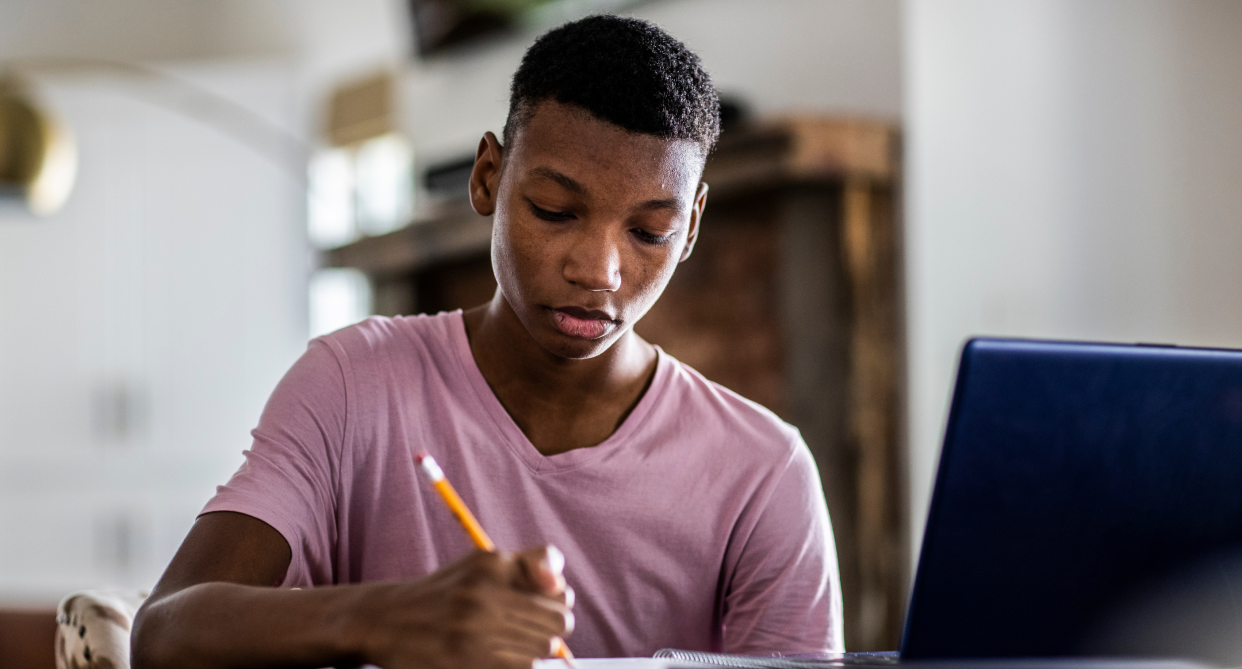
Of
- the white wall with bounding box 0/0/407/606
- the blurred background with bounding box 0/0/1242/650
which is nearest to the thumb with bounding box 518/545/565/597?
the blurred background with bounding box 0/0/1242/650

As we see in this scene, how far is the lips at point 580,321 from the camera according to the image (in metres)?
1.00

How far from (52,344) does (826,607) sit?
12.5ft

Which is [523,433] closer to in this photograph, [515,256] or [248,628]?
[515,256]

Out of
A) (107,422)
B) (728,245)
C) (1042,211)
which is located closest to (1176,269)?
(1042,211)

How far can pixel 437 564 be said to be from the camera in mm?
1096

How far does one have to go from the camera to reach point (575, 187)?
970 millimetres

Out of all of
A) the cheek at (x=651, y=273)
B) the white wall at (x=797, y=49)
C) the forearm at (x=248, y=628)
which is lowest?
the forearm at (x=248, y=628)

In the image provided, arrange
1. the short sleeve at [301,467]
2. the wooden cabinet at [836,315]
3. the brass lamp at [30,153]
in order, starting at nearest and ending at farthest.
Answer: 1. the short sleeve at [301,467]
2. the wooden cabinet at [836,315]
3. the brass lamp at [30,153]

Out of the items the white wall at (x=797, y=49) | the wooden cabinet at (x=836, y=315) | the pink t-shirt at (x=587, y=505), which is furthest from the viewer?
the white wall at (x=797, y=49)

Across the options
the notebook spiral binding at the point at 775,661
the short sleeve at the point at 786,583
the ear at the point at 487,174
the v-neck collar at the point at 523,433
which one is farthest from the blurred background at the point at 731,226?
the notebook spiral binding at the point at 775,661

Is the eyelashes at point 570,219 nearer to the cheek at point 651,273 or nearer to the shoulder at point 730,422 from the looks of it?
the cheek at point 651,273

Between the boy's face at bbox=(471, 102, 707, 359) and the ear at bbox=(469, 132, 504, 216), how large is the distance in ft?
0.19

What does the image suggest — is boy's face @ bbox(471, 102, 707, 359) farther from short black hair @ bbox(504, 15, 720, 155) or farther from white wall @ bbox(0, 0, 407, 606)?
white wall @ bbox(0, 0, 407, 606)

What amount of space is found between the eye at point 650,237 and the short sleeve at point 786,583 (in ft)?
0.91
